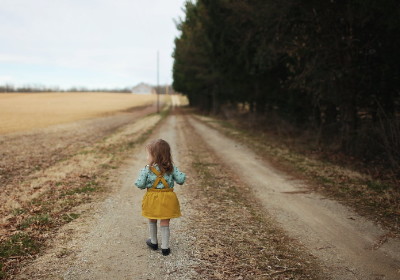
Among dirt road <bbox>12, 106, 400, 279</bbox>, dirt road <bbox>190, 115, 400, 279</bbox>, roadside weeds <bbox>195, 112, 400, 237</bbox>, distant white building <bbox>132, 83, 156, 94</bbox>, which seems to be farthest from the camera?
distant white building <bbox>132, 83, 156, 94</bbox>

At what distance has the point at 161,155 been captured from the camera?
13.7ft

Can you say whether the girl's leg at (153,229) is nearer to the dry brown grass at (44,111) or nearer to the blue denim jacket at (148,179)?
the blue denim jacket at (148,179)

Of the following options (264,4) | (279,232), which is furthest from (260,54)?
(279,232)

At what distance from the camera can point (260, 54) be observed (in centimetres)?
1421

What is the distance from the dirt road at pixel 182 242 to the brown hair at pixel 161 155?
4.04 ft

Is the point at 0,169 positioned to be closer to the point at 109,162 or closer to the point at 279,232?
the point at 109,162

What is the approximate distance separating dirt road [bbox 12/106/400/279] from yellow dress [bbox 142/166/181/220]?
59cm

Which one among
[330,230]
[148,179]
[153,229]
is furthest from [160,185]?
[330,230]

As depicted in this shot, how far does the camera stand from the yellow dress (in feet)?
13.8

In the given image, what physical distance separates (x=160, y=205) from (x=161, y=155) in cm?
67

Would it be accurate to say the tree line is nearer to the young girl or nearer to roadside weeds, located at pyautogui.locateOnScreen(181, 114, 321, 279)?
roadside weeds, located at pyautogui.locateOnScreen(181, 114, 321, 279)

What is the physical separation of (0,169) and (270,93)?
628 inches

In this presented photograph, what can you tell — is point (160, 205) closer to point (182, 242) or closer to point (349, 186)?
point (182, 242)

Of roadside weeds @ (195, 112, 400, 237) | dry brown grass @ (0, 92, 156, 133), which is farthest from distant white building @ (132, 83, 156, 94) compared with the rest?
roadside weeds @ (195, 112, 400, 237)
